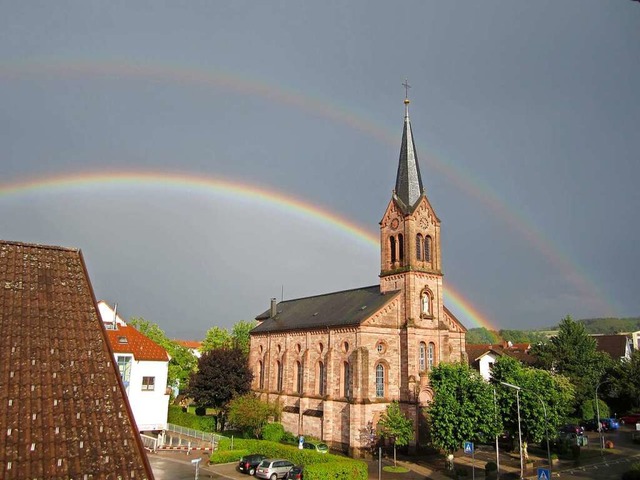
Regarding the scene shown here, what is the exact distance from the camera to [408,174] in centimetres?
5506

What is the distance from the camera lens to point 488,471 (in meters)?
37.8

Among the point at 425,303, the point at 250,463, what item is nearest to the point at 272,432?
the point at 250,463

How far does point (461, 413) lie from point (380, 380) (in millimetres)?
11735

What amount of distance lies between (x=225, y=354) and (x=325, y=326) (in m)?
14.2

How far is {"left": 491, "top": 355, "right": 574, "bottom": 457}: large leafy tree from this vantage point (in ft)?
129

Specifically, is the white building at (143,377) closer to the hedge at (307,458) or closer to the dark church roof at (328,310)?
the hedge at (307,458)

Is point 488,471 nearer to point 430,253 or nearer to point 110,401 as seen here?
point 430,253

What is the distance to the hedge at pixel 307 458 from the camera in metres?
32.1

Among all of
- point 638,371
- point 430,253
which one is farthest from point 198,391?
point 638,371

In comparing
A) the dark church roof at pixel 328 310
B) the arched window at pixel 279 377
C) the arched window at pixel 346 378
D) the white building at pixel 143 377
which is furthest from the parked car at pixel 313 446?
the arched window at pixel 279 377

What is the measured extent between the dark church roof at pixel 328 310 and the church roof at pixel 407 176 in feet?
32.5

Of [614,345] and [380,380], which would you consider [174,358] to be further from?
[614,345]

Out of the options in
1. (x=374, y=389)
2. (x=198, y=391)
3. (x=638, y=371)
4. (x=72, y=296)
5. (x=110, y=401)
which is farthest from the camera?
(x=638, y=371)

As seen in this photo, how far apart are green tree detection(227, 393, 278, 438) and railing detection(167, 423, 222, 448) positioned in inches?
161
